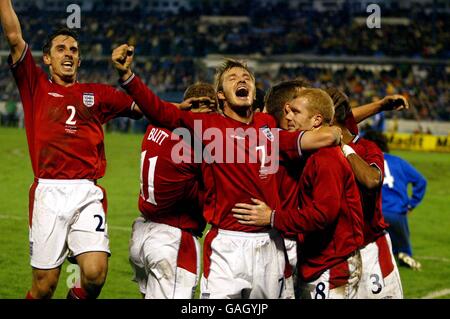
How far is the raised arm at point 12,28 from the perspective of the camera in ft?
25.0

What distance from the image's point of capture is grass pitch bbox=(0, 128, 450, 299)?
1132 centimetres

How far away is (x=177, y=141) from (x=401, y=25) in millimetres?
42012

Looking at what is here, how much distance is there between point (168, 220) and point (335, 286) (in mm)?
1674

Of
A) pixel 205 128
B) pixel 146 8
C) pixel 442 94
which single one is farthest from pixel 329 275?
pixel 146 8

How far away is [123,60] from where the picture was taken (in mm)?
6035

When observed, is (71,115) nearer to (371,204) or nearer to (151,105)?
(151,105)

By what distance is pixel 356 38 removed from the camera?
47250 millimetres

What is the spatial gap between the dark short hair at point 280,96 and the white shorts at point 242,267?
3.35 feet

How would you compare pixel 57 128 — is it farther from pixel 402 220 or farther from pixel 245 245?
pixel 402 220

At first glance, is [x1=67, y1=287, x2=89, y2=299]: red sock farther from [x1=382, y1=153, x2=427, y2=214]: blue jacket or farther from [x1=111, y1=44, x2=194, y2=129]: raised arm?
[x1=382, y1=153, x2=427, y2=214]: blue jacket

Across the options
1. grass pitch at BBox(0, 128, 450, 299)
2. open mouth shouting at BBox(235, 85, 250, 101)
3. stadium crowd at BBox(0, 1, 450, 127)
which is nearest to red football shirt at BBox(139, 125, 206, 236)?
open mouth shouting at BBox(235, 85, 250, 101)

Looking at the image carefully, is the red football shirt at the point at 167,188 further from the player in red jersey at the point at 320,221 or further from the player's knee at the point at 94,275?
the player in red jersey at the point at 320,221

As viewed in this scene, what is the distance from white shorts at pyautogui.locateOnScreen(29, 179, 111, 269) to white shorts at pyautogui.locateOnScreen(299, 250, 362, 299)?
2.24 meters

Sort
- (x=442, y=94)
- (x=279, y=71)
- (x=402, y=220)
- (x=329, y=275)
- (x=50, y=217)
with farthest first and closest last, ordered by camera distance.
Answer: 1. (x=279, y=71)
2. (x=442, y=94)
3. (x=402, y=220)
4. (x=50, y=217)
5. (x=329, y=275)
